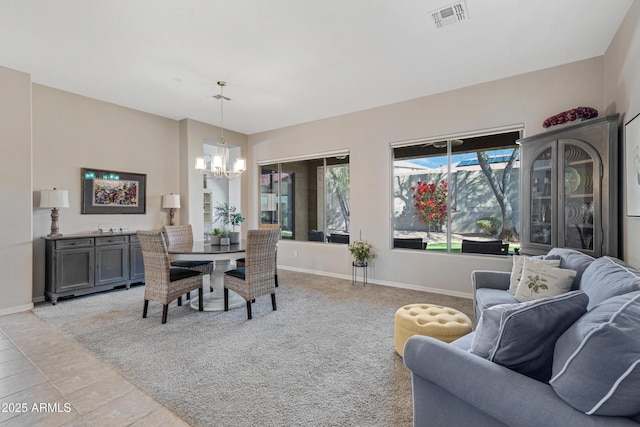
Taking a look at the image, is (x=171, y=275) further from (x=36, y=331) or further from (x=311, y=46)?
(x=311, y=46)

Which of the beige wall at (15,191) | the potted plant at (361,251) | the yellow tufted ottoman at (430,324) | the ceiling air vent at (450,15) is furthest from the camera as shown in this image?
the potted plant at (361,251)

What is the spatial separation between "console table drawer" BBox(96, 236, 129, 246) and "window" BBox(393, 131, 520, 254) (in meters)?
4.26

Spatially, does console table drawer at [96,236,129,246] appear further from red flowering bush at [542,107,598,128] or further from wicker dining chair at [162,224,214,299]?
red flowering bush at [542,107,598,128]

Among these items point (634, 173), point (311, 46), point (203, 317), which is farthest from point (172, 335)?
point (634, 173)

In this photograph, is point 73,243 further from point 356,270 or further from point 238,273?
point 356,270

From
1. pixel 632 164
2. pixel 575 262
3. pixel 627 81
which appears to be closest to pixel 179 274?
pixel 575 262

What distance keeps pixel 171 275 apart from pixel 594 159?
14.6ft

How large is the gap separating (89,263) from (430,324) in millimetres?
4509

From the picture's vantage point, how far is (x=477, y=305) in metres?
2.81

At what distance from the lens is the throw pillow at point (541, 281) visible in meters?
2.29

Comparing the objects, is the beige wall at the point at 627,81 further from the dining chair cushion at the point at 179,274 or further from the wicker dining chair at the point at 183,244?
the wicker dining chair at the point at 183,244

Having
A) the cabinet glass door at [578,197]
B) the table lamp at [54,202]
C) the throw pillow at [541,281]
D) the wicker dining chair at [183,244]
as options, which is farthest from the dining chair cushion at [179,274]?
the cabinet glass door at [578,197]

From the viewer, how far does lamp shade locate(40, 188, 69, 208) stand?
13.2 feet

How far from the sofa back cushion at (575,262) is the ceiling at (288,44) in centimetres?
212
